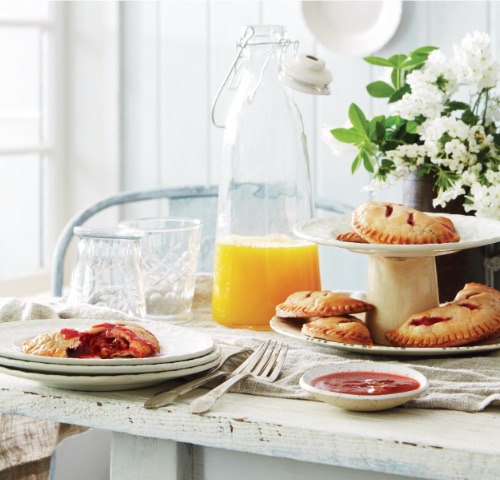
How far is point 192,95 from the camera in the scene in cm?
258

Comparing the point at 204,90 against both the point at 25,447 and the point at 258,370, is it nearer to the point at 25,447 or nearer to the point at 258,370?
the point at 25,447

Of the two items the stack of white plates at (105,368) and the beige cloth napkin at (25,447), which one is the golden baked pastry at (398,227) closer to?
the stack of white plates at (105,368)

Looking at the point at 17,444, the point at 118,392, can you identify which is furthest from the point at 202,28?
the point at 118,392

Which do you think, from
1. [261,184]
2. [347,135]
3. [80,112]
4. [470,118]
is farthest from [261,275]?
[80,112]

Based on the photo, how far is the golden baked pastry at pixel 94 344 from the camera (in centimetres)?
81

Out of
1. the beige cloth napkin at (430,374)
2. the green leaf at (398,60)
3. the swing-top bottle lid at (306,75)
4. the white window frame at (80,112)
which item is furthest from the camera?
the white window frame at (80,112)

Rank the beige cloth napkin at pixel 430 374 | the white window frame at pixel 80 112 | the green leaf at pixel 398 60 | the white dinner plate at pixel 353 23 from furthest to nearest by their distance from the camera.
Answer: the white window frame at pixel 80 112, the white dinner plate at pixel 353 23, the green leaf at pixel 398 60, the beige cloth napkin at pixel 430 374

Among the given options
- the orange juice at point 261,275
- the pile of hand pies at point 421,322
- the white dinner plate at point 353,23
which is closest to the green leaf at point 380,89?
the orange juice at point 261,275

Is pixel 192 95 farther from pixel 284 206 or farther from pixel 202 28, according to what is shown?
pixel 284 206

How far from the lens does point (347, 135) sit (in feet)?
3.93

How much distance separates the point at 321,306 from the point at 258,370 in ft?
0.48

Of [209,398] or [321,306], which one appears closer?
[209,398]

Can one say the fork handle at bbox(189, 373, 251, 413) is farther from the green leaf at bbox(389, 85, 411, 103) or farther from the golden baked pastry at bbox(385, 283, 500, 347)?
the green leaf at bbox(389, 85, 411, 103)

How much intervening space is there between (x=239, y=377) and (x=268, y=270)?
33 centimetres
